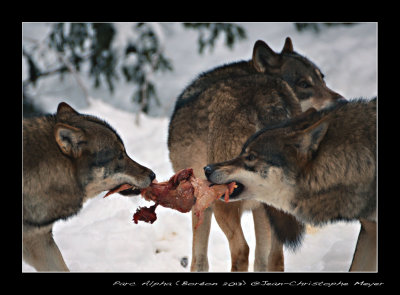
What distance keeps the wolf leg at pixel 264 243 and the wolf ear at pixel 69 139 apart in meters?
1.32

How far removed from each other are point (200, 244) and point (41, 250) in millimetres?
1170

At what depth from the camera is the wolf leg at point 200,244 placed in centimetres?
378

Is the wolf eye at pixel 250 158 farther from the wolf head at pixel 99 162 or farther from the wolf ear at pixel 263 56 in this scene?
the wolf ear at pixel 263 56

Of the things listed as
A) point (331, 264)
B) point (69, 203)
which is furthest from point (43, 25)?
point (331, 264)

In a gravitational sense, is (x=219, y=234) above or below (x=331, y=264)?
above

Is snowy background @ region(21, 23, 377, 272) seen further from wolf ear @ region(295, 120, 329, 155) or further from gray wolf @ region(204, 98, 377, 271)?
wolf ear @ region(295, 120, 329, 155)

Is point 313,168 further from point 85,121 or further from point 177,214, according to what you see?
point 177,214

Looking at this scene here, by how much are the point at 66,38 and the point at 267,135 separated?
1962mm

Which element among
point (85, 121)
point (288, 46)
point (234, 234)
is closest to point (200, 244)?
point (234, 234)

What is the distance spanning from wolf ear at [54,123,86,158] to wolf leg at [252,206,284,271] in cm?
132

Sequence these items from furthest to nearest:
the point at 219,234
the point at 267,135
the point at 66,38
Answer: the point at 66,38 < the point at 219,234 < the point at 267,135
